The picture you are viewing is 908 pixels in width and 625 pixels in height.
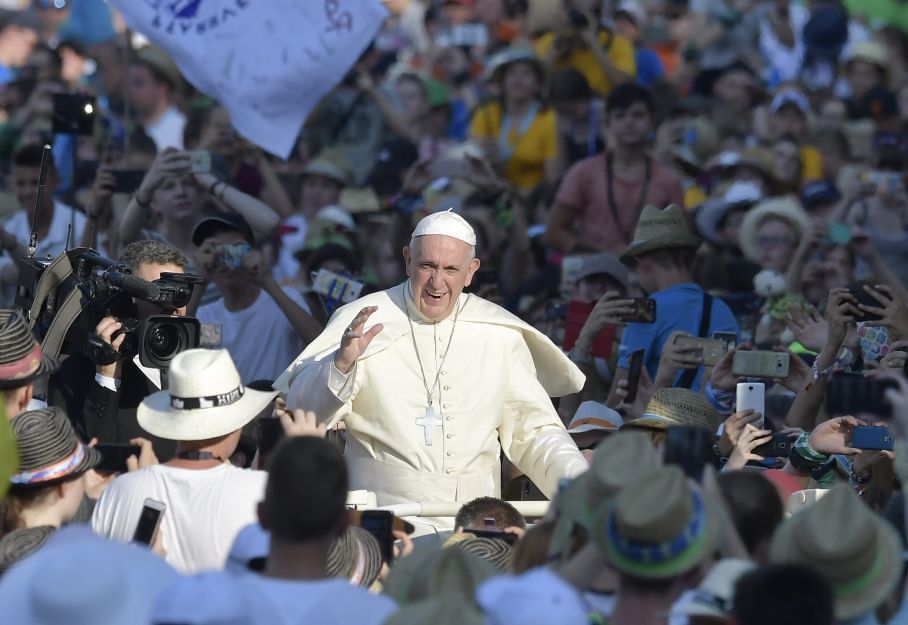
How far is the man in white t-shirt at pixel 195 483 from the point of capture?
20.3 ft

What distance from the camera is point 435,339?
836 centimetres

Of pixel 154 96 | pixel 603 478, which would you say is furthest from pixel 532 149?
pixel 603 478

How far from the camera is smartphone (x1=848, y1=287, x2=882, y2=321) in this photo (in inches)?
322

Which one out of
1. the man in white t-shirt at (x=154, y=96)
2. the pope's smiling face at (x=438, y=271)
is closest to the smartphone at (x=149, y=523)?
the pope's smiling face at (x=438, y=271)

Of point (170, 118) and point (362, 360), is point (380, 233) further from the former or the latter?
point (362, 360)

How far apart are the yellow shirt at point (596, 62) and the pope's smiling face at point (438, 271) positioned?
5.57m

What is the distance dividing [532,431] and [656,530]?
11.4 feet

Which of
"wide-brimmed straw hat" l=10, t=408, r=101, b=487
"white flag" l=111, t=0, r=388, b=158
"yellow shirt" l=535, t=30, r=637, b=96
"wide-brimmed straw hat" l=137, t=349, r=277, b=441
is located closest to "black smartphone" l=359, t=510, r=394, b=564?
"wide-brimmed straw hat" l=137, t=349, r=277, b=441

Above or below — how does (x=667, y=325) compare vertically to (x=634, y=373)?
above

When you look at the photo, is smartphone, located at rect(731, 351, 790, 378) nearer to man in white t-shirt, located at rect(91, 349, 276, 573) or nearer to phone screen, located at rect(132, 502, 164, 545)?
man in white t-shirt, located at rect(91, 349, 276, 573)

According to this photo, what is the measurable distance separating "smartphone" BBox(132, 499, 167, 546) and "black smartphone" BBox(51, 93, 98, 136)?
16.1 feet

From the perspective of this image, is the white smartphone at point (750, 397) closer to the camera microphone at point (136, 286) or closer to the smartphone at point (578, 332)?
the smartphone at point (578, 332)

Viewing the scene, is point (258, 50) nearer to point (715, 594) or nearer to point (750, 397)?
point (750, 397)

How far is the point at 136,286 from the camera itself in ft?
25.5
